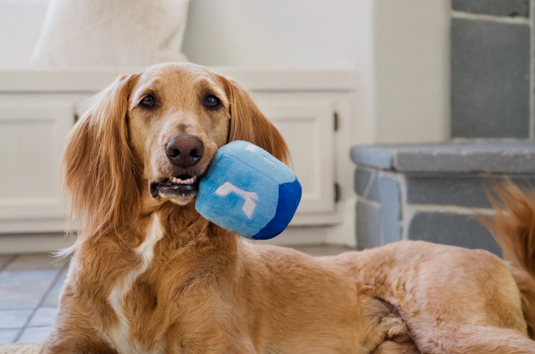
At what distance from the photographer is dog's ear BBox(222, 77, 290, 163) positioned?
58.2 inches

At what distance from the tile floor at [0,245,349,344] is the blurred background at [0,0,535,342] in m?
0.04

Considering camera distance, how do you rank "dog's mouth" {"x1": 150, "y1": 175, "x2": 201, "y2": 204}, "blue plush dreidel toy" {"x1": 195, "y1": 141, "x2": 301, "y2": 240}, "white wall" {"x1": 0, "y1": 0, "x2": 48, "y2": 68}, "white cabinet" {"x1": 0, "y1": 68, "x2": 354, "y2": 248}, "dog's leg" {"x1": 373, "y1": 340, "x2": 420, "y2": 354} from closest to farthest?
"blue plush dreidel toy" {"x1": 195, "y1": 141, "x2": 301, "y2": 240}, "dog's mouth" {"x1": 150, "y1": 175, "x2": 201, "y2": 204}, "dog's leg" {"x1": 373, "y1": 340, "x2": 420, "y2": 354}, "white cabinet" {"x1": 0, "y1": 68, "x2": 354, "y2": 248}, "white wall" {"x1": 0, "y1": 0, "x2": 48, "y2": 68}

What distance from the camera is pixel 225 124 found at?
146cm

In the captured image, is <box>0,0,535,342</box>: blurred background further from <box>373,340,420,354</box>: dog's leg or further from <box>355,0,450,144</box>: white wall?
<box>373,340,420,354</box>: dog's leg

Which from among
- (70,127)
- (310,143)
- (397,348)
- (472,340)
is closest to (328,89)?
(310,143)

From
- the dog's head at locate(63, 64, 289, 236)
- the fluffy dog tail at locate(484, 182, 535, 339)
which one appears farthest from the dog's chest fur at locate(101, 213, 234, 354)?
the fluffy dog tail at locate(484, 182, 535, 339)

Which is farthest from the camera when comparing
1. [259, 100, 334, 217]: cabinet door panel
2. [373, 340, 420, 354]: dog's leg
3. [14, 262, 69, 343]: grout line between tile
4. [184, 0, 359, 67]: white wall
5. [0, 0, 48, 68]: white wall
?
[0, 0, 48, 68]: white wall

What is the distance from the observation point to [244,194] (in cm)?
118

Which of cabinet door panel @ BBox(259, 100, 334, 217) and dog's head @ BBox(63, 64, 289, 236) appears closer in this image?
dog's head @ BBox(63, 64, 289, 236)

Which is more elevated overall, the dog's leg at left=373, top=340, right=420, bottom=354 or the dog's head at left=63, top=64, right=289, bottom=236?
the dog's head at left=63, top=64, right=289, bottom=236

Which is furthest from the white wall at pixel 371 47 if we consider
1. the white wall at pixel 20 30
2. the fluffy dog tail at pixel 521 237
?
the fluffy dog tail at pixel 521 237

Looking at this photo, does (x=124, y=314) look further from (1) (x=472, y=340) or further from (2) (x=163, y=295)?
(1) (x=472, y=340)

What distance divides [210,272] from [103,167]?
1.21ft

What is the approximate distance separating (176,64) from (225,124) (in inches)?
7.6
